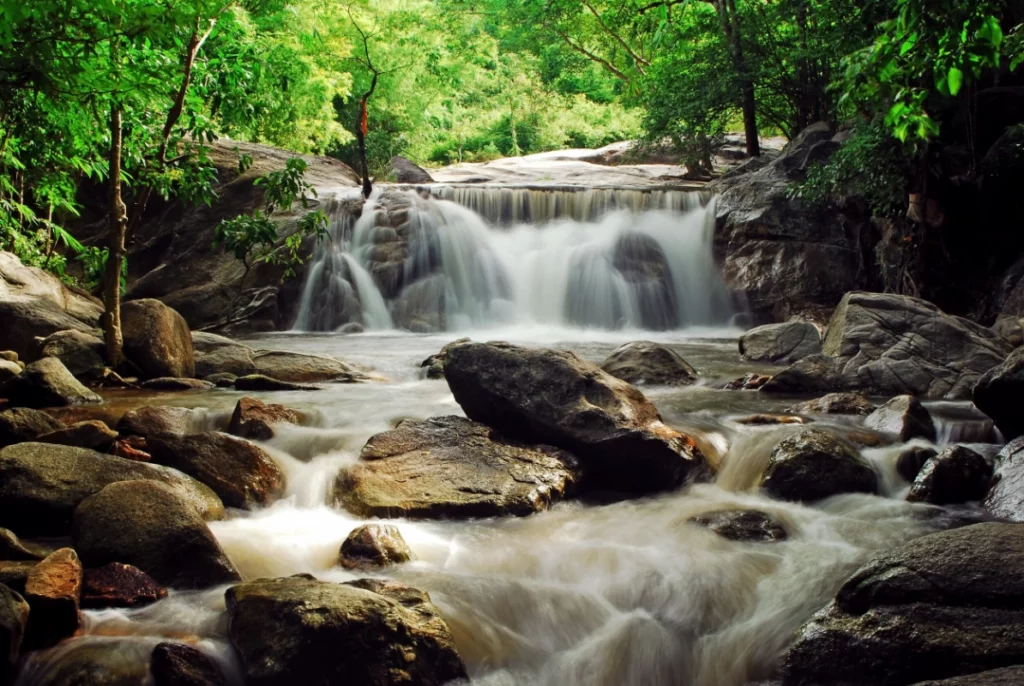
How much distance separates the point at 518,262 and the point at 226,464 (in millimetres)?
11421

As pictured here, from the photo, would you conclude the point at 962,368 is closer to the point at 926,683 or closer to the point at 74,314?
the point at 926,683

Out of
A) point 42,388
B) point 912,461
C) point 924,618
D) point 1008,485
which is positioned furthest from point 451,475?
point 42,388

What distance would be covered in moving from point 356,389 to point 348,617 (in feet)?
19.5

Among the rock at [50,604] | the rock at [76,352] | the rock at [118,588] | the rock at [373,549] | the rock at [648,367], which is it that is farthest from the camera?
the rock at [648,367]

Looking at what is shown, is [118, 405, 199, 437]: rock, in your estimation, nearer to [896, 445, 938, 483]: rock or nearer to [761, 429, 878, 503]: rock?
[761, 429, 878, 503]: rock

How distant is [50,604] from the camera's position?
146 inches

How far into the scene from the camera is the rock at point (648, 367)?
381 inches

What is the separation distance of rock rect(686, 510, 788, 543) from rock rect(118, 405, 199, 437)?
150 inches

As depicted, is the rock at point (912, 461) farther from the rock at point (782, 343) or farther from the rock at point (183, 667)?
the rock at point (782, 343)

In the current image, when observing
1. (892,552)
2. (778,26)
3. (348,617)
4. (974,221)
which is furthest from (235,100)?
(778,26)

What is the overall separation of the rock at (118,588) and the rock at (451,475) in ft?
5.25

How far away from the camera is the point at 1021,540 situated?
387 centimetres

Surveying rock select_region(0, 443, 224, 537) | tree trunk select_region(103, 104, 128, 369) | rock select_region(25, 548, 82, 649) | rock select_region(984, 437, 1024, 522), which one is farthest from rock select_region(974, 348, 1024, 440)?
tree trunk select_region(103, 104, 128, 369)

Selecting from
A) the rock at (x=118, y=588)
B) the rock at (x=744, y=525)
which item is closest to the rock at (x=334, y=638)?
the rock at (x=118, y=588)
